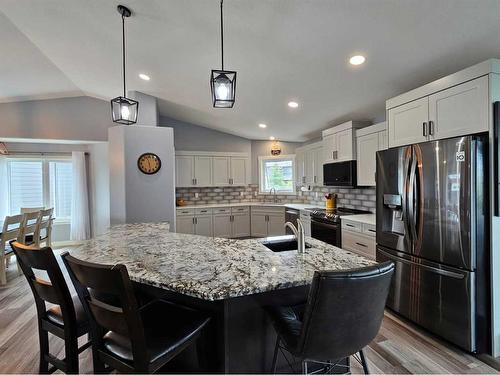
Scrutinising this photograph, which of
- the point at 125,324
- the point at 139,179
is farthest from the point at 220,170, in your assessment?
the point at 125,324

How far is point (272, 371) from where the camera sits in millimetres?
1422

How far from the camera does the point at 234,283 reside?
4.22 feet

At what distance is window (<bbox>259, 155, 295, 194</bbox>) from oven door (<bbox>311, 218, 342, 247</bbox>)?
2.03m

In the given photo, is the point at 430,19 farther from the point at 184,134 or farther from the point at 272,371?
the point at 184,134

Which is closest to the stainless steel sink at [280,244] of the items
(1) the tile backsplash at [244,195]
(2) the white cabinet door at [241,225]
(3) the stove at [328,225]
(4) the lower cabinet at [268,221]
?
(3) the stove at [328,225]

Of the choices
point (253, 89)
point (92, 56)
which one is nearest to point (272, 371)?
point (253, 89)

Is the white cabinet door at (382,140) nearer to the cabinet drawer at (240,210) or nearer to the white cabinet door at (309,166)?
the white cabinet door at (309,166)

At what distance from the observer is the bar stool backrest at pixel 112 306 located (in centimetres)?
107

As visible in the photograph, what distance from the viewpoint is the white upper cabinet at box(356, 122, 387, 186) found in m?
3.55

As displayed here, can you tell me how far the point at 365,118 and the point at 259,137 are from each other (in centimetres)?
281

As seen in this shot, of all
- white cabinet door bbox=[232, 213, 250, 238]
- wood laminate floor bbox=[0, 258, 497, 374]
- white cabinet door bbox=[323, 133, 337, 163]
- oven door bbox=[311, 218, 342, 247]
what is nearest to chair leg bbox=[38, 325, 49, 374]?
wood laminate floor bbox=[0, 258, 497, 374]

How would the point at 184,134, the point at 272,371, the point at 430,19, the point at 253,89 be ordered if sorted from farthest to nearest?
the point at 184,134, the point at 253,89, the point at 430,19, the point at 272,371

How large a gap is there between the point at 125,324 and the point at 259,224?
17.0ft

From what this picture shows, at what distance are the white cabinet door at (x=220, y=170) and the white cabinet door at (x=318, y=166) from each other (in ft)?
7.14
